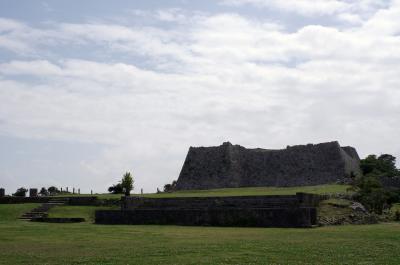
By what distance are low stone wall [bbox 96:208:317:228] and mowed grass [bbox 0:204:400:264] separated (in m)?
4.17

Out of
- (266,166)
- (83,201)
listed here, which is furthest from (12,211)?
(266,166)

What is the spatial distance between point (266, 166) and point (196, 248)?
137 ft

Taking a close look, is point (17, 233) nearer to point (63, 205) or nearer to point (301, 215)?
point (301, 215)

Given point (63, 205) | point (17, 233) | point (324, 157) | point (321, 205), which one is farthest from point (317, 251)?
point (324, 157)

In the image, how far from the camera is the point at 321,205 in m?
27.8

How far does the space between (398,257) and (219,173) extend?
43822mm

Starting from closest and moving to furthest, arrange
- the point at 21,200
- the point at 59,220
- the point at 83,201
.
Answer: the point at 59,220
the point at 83,201
the point at 21,200

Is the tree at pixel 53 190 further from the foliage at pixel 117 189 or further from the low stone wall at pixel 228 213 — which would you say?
the low stone wall at pixel 228 213

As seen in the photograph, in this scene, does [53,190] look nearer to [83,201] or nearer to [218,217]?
[83,201]

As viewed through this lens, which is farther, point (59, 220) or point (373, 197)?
point (373, 197)

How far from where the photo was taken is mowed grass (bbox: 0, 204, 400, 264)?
12.6 metres

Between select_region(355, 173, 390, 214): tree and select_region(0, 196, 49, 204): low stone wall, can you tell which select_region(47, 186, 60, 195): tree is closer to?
select_region(0, 196, 49, 204): low stone wall

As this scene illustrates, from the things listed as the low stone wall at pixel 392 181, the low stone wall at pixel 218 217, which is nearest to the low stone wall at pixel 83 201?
the low stone wall at pixel 218 217

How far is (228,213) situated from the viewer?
83.5ft
